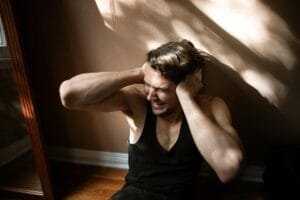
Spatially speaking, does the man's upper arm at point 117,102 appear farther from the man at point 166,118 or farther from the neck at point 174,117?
the neck at point 174,117

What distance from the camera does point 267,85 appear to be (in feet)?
5.67

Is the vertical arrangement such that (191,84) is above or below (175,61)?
below

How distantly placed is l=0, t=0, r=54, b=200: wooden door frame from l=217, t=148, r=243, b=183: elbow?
104 centimetres

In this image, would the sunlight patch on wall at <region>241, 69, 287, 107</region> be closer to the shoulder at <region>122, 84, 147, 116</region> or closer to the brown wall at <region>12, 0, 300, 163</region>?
the brown wall at <region>12, 0, 300, 163</region>

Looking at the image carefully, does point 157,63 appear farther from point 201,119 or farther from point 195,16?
point 195,16

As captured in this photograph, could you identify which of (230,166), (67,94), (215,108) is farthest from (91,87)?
(230,166)

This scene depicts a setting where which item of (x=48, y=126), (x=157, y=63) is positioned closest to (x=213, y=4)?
(x=157, y=63)

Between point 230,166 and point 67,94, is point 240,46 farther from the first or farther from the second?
point 67,94

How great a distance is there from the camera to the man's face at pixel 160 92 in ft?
4.60

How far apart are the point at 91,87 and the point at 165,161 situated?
1.69 feet

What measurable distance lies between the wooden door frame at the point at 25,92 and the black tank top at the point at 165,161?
58 cm

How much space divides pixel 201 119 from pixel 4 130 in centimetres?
125

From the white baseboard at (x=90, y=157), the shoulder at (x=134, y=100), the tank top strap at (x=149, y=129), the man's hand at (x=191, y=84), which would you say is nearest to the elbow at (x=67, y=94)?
the shoulder at (x=134, y=100)

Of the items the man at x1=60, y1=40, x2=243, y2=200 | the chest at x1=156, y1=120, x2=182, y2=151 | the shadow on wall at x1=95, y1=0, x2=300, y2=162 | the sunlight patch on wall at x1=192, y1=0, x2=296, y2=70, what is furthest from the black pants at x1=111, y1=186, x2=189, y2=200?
the sunlight patch on wall at x1=192, y1=0, x2=296, y2=70
